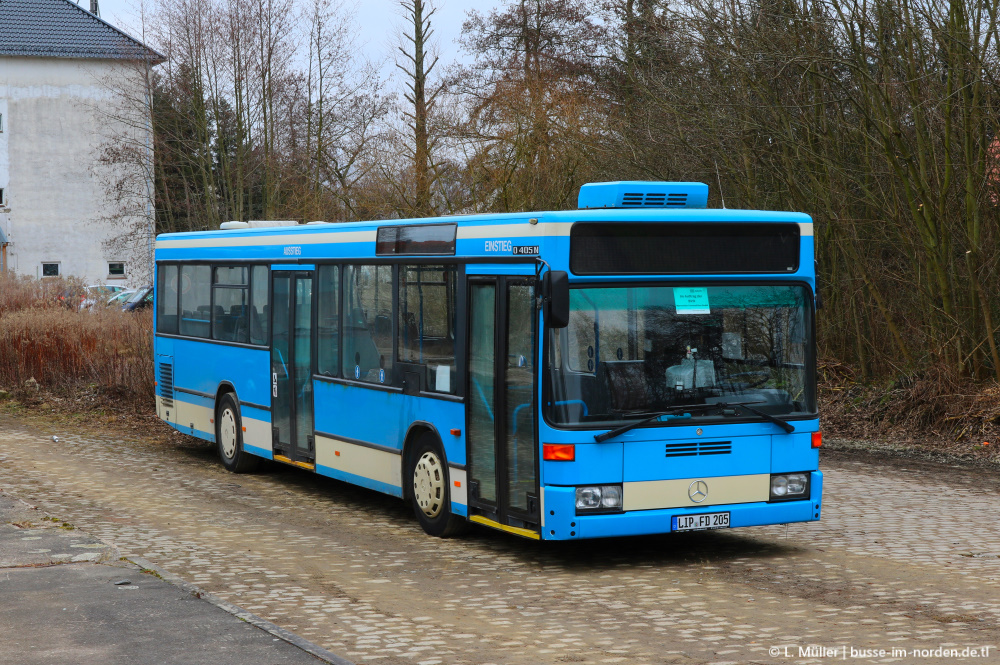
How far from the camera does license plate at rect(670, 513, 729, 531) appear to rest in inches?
361

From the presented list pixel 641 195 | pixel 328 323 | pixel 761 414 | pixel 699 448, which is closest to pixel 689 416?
pixel 699 448

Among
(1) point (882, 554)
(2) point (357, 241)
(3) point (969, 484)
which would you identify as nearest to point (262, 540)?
(2) point (357, 241)

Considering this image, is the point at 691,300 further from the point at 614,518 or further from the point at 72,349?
the point at 72,349

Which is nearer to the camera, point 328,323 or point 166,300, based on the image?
point 328,323

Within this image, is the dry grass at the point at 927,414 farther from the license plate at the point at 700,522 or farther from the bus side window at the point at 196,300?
the bus side window at the point at 196,300

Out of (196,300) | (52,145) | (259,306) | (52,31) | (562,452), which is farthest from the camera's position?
(52,31)

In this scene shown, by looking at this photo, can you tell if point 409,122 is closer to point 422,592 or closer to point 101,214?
point 422,592

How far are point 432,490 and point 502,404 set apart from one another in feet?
4.87

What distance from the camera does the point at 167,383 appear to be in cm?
1723

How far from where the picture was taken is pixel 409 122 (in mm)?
28406

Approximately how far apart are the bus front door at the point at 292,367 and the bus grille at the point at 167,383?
3.69m

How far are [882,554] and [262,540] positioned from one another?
5007mm

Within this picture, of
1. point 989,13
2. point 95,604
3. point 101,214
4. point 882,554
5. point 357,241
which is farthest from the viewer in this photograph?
point 101,214

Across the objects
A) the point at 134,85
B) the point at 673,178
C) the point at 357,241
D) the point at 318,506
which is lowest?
the point at 318,506
